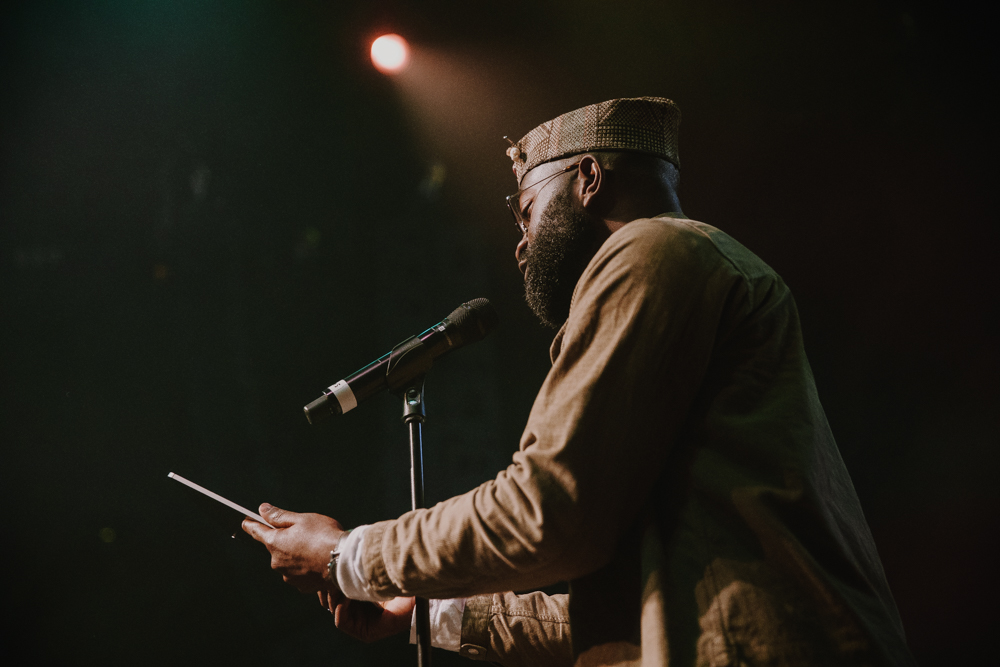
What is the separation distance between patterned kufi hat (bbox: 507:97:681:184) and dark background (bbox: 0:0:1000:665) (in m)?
1.32

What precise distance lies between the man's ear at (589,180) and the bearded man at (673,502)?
1.77ft

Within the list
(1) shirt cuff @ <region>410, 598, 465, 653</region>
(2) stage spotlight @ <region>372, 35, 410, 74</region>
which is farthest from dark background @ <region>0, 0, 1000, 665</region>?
(1) shirt cuff @ <region>410, 598, 465, 653</region>

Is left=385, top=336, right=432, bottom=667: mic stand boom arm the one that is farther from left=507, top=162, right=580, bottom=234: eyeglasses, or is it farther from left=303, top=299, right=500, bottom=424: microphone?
left=507, top=162, right=580, bottom=234: eyeglasses

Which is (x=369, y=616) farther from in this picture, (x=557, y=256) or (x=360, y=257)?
(x=360, y=257)

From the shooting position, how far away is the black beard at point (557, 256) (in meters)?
1.76

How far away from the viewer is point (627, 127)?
6.18 ft

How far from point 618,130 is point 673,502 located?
4.00 ft

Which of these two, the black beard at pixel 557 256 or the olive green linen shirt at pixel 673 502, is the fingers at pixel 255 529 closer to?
the olive green linen shirt at pixel 673 502

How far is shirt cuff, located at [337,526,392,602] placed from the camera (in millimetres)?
1214

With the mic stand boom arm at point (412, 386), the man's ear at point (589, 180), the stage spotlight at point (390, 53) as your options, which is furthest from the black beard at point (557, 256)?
the stage spotlight at point (390, 53)

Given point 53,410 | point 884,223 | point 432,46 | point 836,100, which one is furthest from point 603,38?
point 53,410

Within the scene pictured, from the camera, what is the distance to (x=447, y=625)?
5.86 feet

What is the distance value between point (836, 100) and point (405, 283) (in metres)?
2.35

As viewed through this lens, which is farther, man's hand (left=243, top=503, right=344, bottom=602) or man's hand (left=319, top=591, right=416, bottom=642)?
man's hand (left=319, top=591, right=416, bottom=642)
